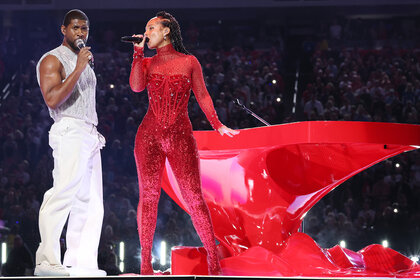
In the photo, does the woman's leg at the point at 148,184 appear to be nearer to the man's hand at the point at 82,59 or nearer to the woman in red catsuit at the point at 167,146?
the woman in red catsuit at the point at 167,146

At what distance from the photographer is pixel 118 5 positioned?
12.3 meters

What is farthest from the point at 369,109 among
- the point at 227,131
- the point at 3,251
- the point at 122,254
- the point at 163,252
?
the point at 227,131

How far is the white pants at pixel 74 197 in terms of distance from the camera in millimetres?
2951

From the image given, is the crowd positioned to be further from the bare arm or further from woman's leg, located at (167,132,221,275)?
the bare arm

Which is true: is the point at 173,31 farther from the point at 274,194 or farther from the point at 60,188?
the point at 274,194

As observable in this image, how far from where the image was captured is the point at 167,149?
10.0ft

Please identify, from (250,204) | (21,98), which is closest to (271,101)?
(21,98)

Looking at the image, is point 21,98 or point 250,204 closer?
point 250,204

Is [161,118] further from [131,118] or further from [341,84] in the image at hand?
[341,84]

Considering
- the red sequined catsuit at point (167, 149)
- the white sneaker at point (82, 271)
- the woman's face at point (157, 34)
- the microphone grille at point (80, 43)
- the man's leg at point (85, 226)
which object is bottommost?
the white sneaker at point (82, 271)

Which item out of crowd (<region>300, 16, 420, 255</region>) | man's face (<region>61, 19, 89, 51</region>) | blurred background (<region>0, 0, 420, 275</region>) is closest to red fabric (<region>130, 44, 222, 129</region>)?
man's face (<region>61, 19, 89, 51</region>)

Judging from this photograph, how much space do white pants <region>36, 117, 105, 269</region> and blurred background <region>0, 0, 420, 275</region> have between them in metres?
2.67

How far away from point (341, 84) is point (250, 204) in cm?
624

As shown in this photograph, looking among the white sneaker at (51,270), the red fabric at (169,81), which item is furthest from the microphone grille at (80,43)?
the white sneaker at (51,270)
